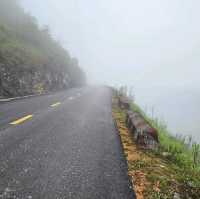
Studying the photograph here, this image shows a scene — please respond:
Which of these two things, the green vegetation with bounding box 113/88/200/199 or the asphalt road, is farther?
the green vegetation with bounding box 113/88/200/199

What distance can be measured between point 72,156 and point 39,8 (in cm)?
8143

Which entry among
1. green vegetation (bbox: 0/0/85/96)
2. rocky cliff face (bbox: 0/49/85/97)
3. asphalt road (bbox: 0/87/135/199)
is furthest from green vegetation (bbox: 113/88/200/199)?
green vegetation (bbox: 0/0/85/96)

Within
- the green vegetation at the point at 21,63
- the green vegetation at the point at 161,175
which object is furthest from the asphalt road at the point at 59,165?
the green vegetation at the point at 21,63

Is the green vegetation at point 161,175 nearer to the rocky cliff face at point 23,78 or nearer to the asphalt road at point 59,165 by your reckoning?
the asphalt road at point 59,165

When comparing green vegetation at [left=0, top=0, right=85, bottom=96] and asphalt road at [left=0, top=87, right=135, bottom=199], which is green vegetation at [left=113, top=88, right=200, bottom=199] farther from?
green vegetation at [left=0, top=0, right=85, bottom=96]

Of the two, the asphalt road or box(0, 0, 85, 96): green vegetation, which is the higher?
box(0, 0, 85, 96): green vegetation

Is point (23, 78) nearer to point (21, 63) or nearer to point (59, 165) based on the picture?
point (21, 63)

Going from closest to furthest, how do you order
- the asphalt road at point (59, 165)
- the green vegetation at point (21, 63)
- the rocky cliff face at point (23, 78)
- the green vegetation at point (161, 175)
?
the asphalt road at point (59, 165), the green vegetation at point (161, 175), the rocky cliff face at point (23, 78), the green vegetation at point (21, 63)

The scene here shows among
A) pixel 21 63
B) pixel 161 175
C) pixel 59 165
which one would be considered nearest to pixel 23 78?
pixel 21 63

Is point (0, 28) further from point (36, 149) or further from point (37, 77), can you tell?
point (36, 149)

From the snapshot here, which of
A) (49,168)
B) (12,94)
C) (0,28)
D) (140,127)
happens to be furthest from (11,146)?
(0,28)

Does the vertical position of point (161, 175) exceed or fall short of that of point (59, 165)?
it falls short

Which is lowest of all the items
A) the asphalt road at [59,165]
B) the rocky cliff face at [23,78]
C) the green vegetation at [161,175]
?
the green vegetation at [161,175]

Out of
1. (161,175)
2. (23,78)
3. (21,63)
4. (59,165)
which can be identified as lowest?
(161,175)
